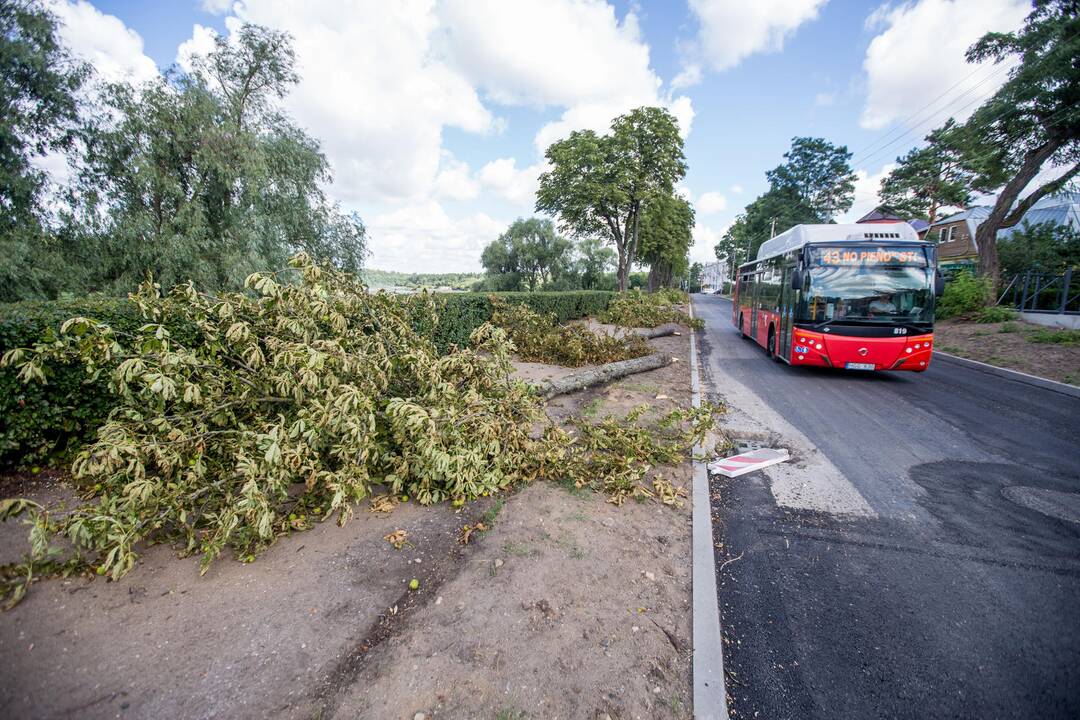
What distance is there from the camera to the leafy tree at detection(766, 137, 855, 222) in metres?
49.6

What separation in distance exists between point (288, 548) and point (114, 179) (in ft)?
60.3

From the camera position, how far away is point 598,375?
833cm

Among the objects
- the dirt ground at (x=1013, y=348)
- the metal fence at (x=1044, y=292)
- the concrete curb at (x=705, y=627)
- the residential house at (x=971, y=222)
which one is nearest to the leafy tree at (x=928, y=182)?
the residential house at (x=971, y=222)

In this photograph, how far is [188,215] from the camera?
14.3 m

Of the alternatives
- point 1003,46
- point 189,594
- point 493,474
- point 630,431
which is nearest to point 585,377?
point 630,431

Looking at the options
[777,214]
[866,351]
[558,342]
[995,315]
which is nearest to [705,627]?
[866,351]

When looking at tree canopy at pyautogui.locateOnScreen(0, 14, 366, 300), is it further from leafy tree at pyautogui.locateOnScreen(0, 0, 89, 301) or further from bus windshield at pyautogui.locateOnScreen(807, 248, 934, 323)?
bus windshield at pyautogui.locateOnScreen(807, 248, 934, 323)

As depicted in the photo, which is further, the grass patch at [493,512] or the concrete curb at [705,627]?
the grass patch at [493,512]

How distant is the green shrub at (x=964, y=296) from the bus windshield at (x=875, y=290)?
14877mm

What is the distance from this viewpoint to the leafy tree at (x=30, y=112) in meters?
13.5

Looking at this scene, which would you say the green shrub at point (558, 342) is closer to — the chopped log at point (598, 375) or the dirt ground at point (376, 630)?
the chopped log at point (598, 375)

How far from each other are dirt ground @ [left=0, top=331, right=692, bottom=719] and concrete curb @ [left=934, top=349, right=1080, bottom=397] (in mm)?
10854

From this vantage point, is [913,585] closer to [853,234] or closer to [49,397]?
[49,397]

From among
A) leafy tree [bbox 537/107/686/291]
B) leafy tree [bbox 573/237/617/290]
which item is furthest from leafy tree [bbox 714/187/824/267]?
leafy tree [bbox 537/107/686/291]
